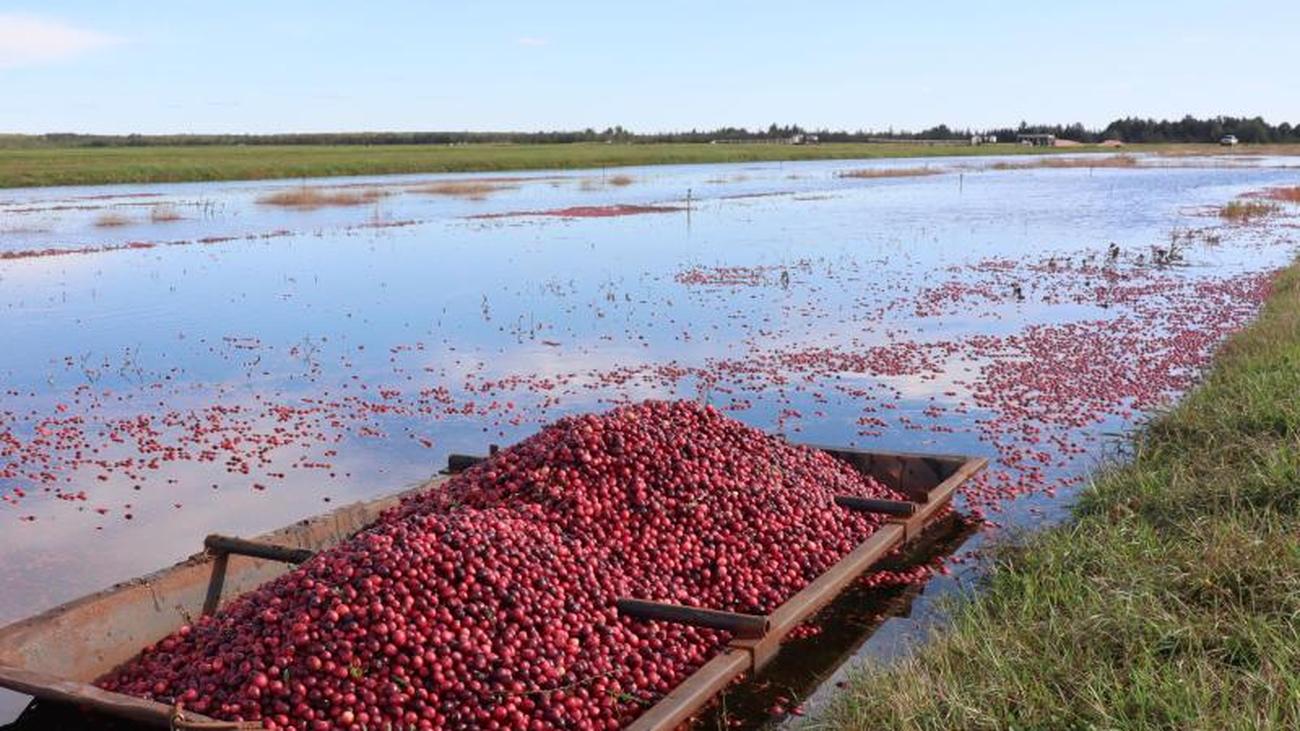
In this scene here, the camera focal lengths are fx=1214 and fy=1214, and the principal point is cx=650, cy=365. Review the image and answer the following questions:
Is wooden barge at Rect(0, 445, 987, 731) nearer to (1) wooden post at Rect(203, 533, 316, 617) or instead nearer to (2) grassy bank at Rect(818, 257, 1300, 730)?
(1) wooden post at Rect(203, 533, 316, 617)

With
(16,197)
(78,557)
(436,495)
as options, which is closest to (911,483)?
(436,495)

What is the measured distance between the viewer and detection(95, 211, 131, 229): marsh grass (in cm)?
3514

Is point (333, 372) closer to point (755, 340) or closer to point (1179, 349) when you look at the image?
point (755, 340)

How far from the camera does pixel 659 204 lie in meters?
44.4

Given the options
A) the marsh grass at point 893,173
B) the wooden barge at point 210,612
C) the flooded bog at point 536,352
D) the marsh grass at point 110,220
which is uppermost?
the marsh grass at point 893,173

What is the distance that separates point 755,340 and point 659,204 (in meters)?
28.6

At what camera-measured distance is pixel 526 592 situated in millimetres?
5941

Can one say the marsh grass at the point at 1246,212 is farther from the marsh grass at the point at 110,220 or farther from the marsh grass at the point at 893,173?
the marsh grass at the point at 110,220

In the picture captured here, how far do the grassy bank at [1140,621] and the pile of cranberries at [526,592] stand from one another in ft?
3.69

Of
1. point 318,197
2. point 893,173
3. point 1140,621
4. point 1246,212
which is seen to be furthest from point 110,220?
point 893,173

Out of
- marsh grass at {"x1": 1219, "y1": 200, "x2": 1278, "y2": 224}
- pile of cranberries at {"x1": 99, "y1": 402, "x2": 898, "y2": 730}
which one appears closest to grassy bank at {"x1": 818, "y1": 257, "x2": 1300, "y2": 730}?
pile of cranberries at {"x1": 99, "y1": 402, "x2": 898, "y2": 730}

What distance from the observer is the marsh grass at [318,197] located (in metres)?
44.3

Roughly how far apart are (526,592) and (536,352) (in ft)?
32.3

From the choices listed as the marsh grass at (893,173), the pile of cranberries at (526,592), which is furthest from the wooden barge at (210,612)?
the marsh grass at (893,173)
